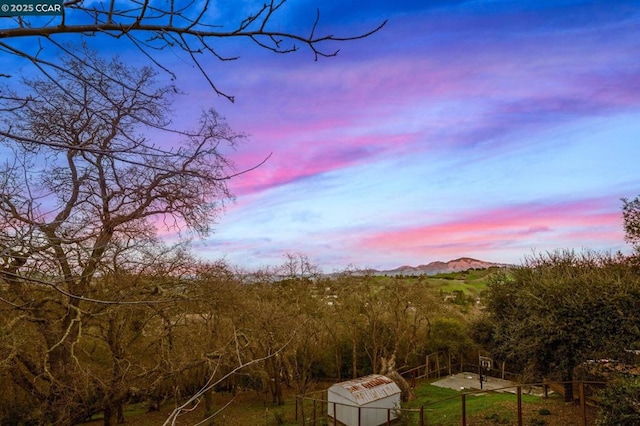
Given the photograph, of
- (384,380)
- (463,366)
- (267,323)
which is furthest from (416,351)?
(267,323)

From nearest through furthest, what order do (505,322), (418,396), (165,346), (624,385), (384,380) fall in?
(624,385) < (165,346) < (505,322) < (384,380) < (418,396)

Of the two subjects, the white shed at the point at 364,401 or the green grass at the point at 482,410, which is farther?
the white shed at the point at 364,401

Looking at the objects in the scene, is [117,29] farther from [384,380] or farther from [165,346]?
[384,380]

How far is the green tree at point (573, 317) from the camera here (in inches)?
496

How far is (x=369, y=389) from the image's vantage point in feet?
59.8

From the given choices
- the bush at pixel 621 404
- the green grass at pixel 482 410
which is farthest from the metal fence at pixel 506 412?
the bush at pixel 621 404

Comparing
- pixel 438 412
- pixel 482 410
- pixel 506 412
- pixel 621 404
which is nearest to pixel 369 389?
pixel 438 412

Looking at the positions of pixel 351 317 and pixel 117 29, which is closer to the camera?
pixel 117 29

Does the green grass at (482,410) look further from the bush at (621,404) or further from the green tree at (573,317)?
→ the bush at (621,404)

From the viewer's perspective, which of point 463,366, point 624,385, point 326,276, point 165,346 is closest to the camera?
point 624,385

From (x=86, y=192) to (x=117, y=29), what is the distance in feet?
36.8

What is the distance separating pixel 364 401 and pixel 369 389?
0.94 m

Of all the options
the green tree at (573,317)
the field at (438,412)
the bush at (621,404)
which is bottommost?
the field at (438,412)

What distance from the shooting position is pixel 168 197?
38.0 ft
